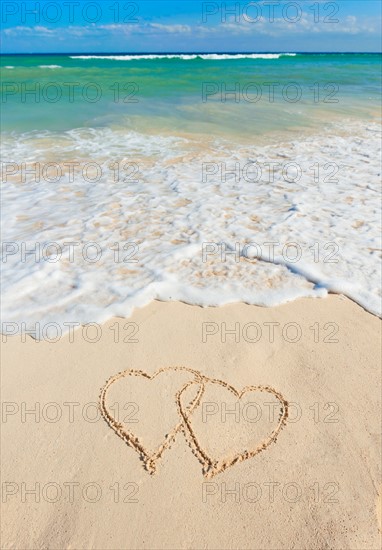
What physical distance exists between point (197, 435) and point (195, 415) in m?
0.13

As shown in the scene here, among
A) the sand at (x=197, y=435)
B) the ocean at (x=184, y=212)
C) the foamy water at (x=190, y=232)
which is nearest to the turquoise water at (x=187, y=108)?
the ocean at (x=184, y=212)

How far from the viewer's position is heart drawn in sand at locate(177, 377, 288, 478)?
84.0 inches

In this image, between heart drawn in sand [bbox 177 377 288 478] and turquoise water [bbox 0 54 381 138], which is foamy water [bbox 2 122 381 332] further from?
turquoise water [bbox 0 54 381 138]

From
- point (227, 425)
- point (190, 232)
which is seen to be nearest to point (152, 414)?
point (227, 425)

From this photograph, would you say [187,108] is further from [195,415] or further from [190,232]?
[195,415]

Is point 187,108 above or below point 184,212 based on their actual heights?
above

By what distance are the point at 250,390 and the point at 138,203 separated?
3.16 m

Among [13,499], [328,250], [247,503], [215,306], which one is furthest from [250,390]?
[328,250]

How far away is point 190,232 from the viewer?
435 cm

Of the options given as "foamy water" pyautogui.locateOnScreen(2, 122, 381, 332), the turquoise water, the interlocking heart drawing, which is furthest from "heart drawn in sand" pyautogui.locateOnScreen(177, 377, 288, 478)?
the turquoise water

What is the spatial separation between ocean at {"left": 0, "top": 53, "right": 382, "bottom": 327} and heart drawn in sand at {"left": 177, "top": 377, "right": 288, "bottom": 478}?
90cm

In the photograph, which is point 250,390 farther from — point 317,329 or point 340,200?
point 340,200

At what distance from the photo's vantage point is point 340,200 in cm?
509

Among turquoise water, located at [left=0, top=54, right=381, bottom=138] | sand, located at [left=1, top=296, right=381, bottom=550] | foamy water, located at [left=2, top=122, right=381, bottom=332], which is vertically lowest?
sand, located at [left=1, top=296, right=381, bottom=550]
